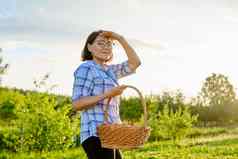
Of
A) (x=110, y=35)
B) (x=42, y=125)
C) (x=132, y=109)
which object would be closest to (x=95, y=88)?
(x=110, y=35)

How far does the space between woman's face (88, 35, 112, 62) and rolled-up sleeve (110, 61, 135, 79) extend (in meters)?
0.17

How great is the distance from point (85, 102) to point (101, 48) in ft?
1.36

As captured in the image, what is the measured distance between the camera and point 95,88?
3717mm

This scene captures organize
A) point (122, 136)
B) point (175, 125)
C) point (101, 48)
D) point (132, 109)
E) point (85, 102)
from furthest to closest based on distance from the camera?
point (132, 109) < point (175, 125) < point (101, 48) < point (85, 102) < point (122, 136)

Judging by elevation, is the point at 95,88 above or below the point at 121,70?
below

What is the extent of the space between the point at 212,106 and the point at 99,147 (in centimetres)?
2810

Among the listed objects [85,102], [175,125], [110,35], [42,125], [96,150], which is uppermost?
[110,35]

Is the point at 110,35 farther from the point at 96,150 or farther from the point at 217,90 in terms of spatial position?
the point at 217,90

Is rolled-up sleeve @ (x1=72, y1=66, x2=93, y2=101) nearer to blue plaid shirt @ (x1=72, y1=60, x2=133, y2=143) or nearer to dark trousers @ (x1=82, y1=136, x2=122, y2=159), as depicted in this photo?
blue plaid shirt @ (x1=72, y1=60, x2=133, y2=143)

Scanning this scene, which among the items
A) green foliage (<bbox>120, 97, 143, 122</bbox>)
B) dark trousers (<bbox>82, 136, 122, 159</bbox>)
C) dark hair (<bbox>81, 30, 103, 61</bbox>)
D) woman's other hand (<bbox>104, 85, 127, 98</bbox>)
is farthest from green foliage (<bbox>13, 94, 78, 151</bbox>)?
green foliage (<bbox>120, 97, 143, 122</bbox>)


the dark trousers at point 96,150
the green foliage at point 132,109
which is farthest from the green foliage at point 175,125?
the dark trousers at point 96,150

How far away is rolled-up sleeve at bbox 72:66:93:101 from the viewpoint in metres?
3.69

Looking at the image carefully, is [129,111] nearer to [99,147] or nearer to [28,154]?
[28,154]

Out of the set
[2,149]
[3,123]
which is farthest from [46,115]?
[3,123]
